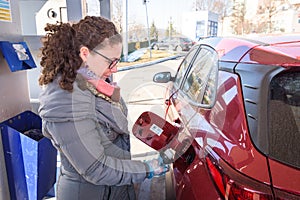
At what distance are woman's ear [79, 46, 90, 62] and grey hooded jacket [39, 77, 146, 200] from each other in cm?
13

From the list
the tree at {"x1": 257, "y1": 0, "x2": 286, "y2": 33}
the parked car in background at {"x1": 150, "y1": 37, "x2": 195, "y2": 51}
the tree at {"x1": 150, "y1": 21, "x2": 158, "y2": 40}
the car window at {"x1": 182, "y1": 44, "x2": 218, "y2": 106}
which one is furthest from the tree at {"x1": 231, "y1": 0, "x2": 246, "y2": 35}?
the car window at {"x1": 182, "y1": 44, "x2": 218, "y2": 106}

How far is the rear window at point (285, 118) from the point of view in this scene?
3.21ft

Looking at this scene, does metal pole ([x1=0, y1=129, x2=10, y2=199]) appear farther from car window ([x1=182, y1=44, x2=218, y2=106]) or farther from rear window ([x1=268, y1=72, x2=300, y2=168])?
rear window ([x1=268, y1=72, x2=300, y2=168])

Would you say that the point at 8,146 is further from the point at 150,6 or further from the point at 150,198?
the point at 150,6

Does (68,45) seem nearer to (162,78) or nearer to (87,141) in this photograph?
(87,141)

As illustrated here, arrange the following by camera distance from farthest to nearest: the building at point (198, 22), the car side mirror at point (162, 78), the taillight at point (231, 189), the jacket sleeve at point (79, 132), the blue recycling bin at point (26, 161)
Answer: the building at point (198, 22) < the car side mirror at point (162, 78) < the blue recycling bin at point (26, 161) < the jacket sleeve at point (79, 132) < the taillight at point (231, 189)

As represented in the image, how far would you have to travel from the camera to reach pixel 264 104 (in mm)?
1043

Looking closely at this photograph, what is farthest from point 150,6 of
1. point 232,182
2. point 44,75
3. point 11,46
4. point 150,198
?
point 232,182

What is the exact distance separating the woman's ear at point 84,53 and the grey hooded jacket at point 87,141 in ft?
0.42

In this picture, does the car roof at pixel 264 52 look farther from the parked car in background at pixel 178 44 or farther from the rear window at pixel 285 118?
the parked car in background at pixel 178 44

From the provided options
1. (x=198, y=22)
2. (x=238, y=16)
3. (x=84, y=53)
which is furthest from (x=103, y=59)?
(x=238, y=16)

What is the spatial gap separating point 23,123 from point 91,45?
1165 mm

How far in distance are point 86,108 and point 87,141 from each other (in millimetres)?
142

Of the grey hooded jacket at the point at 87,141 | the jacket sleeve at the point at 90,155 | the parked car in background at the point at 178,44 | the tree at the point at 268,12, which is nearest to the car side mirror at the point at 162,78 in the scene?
the parked car in background at the point at 178,44
